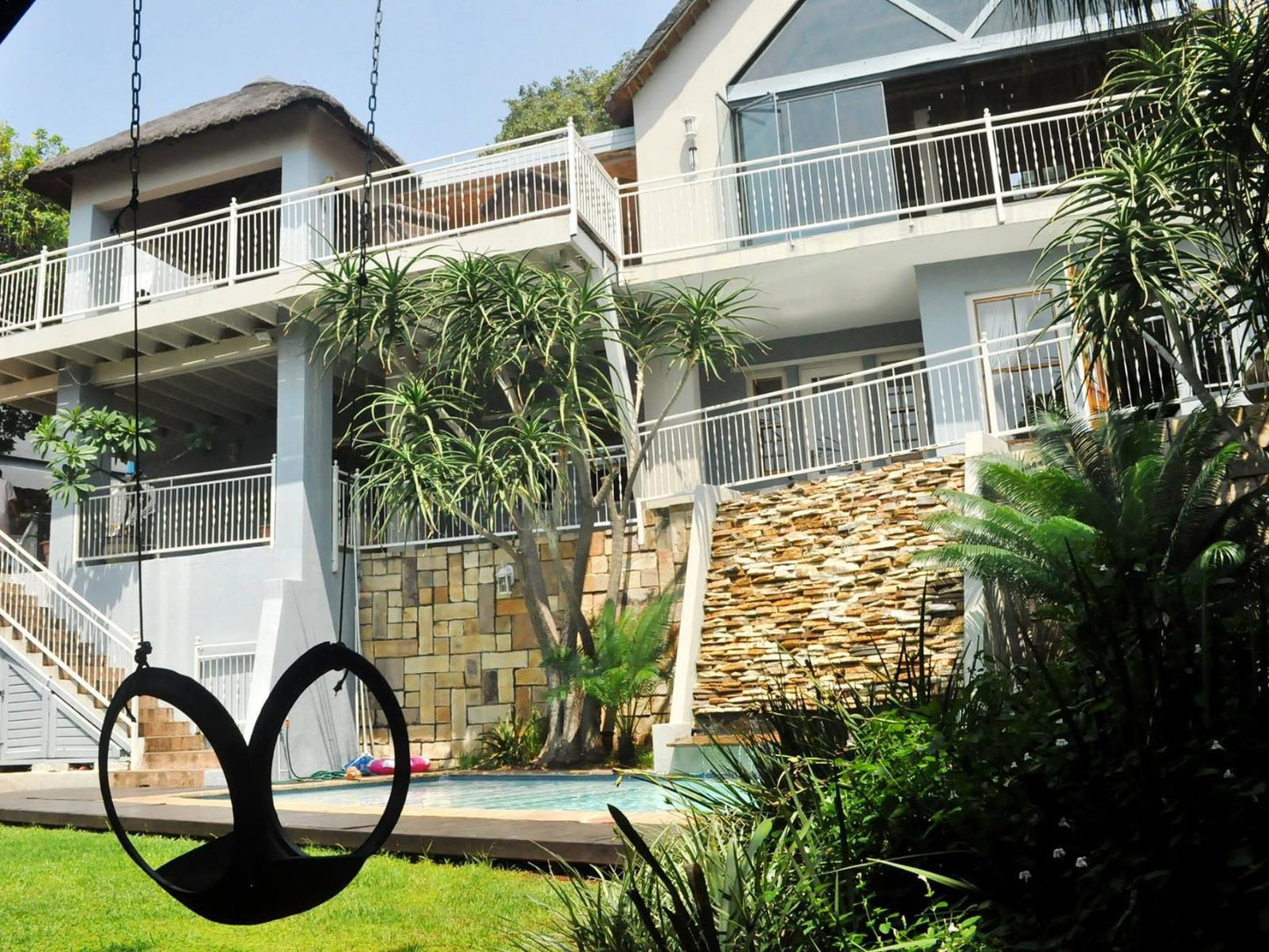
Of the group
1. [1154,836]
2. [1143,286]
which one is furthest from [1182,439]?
[1154,836]

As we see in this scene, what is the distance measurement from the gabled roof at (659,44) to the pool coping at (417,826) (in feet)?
35.7

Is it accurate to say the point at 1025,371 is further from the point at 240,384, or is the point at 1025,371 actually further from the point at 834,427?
the point at 240,384

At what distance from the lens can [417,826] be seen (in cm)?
613

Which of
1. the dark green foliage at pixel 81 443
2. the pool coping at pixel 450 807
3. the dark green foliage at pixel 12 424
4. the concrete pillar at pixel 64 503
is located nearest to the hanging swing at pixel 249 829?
the pool coping at pixel 450 807

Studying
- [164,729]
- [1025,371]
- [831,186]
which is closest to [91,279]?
[164,729]

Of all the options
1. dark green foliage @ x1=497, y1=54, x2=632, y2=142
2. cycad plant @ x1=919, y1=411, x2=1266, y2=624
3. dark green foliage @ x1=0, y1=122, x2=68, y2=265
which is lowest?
cycad plant @ x1=919, y1=411, x2=1266, y2=624

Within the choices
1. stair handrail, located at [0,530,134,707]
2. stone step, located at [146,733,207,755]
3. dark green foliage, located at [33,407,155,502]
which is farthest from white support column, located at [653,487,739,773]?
dark green foliage, located at [33,407,155,502]

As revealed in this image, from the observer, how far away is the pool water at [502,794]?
26.8 ft

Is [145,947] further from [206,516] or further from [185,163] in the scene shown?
[185,163]

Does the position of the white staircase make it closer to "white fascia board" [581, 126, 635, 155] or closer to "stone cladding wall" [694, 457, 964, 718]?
"stone cladding wall" [694, 457, 964, 718]

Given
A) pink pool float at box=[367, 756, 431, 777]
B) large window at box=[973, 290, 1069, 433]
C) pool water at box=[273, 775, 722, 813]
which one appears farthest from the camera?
large window at box=[973, 290, 1069, 433]

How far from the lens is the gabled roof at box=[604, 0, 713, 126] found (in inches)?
597

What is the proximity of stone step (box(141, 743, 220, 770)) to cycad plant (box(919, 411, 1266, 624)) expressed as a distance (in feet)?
25.9

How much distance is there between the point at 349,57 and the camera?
9609 millimetres
